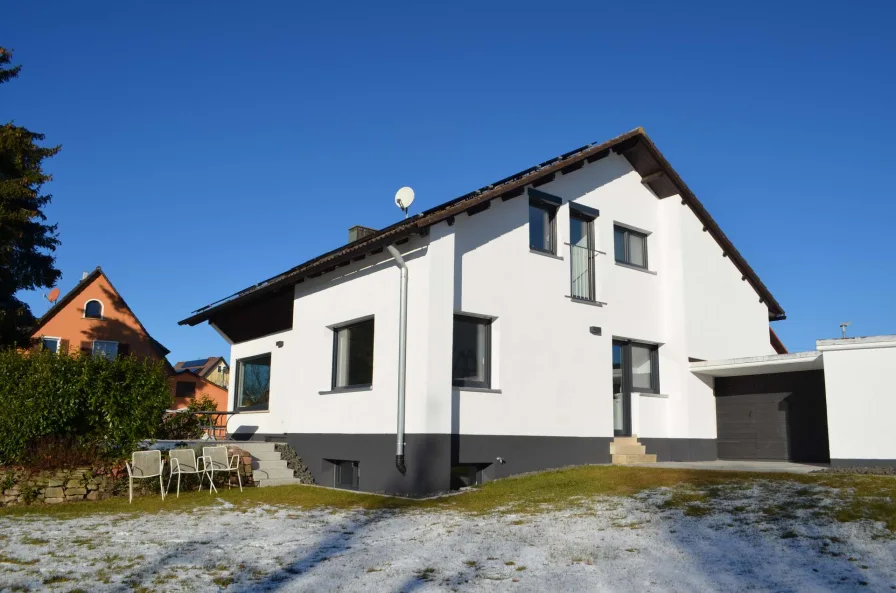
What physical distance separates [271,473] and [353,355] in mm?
2801

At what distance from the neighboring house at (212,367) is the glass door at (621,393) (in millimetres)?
49333

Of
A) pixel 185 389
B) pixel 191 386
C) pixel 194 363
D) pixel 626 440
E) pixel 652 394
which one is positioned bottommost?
pixel 626 440

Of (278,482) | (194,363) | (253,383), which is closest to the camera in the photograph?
(278,482)

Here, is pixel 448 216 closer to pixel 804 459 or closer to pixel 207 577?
pixel 207 577

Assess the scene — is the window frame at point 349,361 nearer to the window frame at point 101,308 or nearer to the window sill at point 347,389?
the window sill at point 347,389

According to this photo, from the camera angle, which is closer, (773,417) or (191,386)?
(773,417)

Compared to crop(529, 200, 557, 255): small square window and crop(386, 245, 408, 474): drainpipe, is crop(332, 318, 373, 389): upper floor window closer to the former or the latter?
crop(386, 245, 408, 474): drainpipe

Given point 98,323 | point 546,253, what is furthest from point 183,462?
point 98,323

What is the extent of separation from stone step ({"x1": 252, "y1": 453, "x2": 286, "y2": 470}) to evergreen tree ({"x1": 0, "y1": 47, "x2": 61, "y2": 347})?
8337mm

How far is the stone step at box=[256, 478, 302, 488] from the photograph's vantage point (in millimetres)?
14312

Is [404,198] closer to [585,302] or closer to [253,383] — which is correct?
[585,302]

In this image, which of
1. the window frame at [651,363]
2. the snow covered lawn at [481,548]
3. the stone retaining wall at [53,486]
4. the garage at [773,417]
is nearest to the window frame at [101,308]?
the stone retaining wall at [53,486]

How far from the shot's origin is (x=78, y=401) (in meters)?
12.7

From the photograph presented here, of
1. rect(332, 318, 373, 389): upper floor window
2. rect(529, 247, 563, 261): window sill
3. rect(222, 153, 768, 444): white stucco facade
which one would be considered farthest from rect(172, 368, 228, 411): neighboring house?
rect(529, 247, 563, 261): window sill
